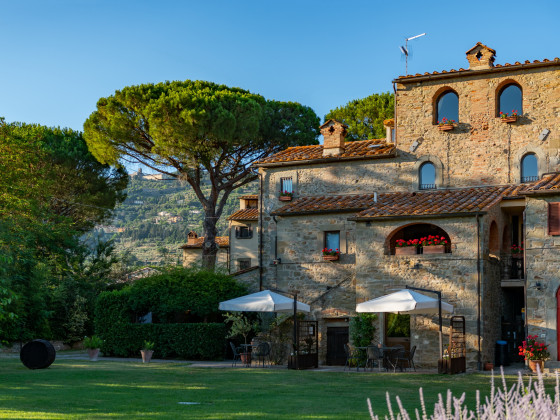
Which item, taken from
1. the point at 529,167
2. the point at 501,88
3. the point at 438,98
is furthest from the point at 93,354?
the point at 501,88

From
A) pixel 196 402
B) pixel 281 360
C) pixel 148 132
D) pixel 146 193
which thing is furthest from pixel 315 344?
pixel 146 193

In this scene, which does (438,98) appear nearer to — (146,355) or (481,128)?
(481,128)

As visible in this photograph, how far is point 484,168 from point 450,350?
7.41 metres

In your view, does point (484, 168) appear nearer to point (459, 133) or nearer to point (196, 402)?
point (459, 133)

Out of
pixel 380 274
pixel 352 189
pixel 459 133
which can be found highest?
pixel 459 133

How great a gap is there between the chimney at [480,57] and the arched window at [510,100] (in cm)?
100

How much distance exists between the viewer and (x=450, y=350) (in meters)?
20.0

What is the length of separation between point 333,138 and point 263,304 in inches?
312

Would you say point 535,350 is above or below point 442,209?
below

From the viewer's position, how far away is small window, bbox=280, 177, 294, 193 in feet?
91.5

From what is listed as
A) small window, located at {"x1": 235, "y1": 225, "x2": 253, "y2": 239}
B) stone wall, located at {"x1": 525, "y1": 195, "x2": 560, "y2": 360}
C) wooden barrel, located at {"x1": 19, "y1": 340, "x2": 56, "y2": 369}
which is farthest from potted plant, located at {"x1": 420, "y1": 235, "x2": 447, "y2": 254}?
small window, located at {"x1": 235, "y1": 225, "x2": 253, "y2": 239}

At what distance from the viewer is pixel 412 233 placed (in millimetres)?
24062

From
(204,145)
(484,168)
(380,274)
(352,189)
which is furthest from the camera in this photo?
(204,145)

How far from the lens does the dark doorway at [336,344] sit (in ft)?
80.8
